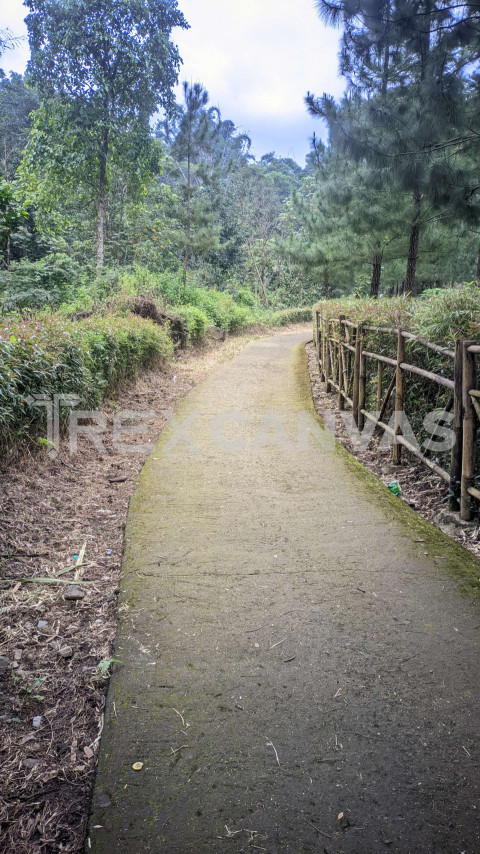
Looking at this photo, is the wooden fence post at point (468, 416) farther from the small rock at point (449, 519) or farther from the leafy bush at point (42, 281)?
the leafy bush at point (42, 281)

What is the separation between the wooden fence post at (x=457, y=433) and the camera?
132 inches

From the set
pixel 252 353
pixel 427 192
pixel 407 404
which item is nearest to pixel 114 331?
pixel 407 404

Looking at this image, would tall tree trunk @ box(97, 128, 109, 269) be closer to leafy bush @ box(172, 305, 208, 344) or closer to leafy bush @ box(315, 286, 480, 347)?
leafy bush @ box(172, 305, 208, 344)

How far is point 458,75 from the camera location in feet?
19.3

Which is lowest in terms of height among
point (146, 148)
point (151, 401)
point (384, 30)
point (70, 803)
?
point (70, 803)

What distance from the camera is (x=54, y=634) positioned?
2.46 m

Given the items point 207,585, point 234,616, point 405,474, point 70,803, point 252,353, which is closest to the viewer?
point 70,803

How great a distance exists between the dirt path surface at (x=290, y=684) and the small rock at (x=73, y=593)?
241 millimetres

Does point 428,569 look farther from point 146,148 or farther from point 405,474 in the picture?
point 146,148

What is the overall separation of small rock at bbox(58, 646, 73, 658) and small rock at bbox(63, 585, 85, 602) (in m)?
0.42

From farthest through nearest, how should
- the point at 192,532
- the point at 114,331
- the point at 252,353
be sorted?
1. the point at 252,353
2. the point at 114,331
3. the point at 192,532

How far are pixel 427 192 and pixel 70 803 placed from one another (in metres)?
7.86

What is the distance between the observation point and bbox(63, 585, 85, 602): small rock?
275 cm

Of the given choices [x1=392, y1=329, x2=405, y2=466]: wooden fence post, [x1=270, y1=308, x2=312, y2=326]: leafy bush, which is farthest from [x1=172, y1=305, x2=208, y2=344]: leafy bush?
[x1=270, y1=308, x2=312, y2=326]: leafy bush
